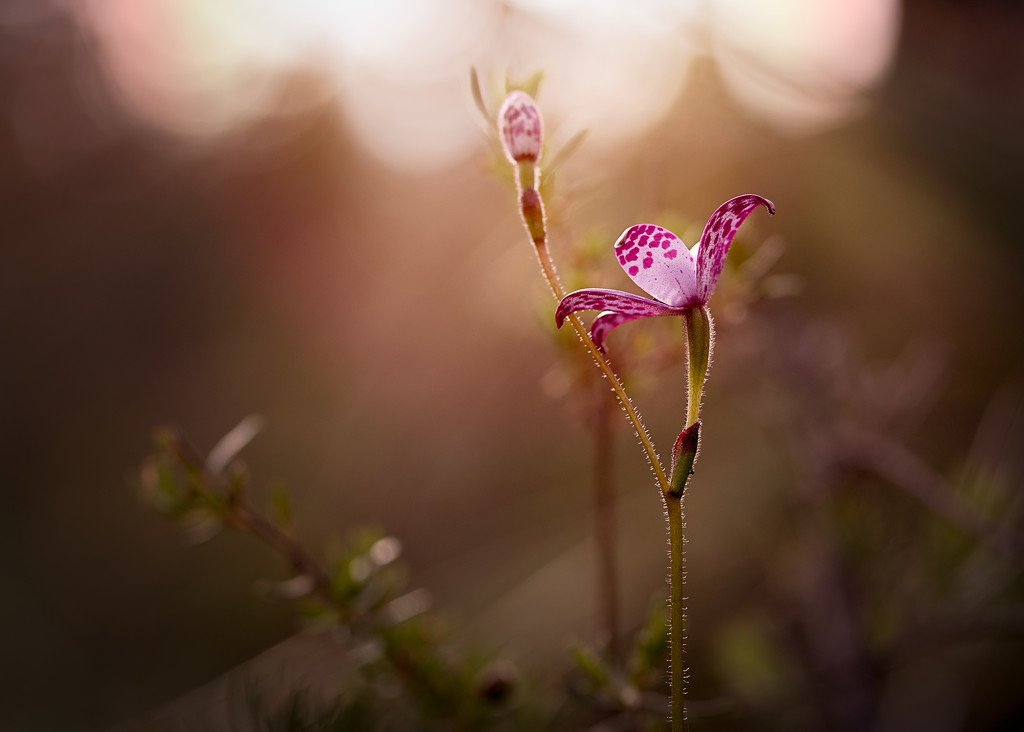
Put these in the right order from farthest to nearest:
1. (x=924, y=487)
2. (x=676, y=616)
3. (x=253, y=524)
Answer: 1. (x=924, y=487)
2. (x=253, y=524)
3. (x=676, y=616)

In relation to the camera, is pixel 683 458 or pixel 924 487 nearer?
pixel 683 458

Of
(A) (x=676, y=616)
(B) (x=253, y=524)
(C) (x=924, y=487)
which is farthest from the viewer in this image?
(C) (x=924, y=487)

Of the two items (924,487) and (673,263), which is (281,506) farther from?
(924,487)

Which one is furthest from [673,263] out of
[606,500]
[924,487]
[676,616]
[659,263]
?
[924,487]

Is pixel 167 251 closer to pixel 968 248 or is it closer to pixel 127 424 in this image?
pixel 127 424

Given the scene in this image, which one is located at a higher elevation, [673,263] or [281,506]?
[281,506]

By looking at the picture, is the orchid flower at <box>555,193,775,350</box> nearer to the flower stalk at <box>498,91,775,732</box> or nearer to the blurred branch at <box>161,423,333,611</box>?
the flower stalk at <box>498,91,775,732</box>

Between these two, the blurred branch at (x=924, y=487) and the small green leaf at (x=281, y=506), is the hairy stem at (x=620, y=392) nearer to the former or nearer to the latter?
the small green leaf at (x=281, y=506)

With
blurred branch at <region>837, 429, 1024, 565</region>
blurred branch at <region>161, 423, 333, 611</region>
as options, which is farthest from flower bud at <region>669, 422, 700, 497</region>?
blurred branch at <region>837, 429, 1024, 565</region>
